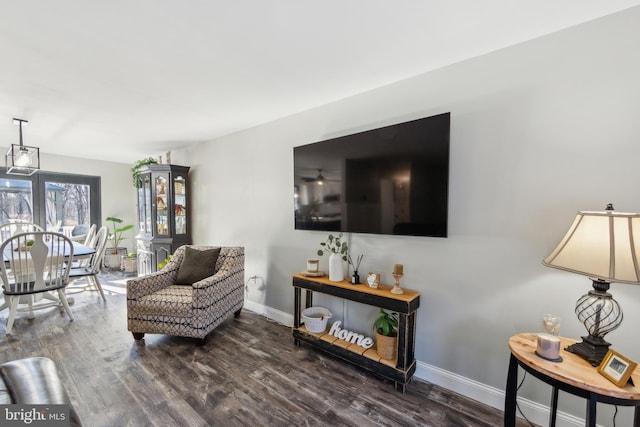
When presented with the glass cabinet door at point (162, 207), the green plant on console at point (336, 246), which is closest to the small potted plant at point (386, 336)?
the green plant on console at point (336, 246)

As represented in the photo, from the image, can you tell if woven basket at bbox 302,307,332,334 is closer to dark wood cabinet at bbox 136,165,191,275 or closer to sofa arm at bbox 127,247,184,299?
sofa arm at bbox 127,247,184,299

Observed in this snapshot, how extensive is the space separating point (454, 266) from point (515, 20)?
1517 mm

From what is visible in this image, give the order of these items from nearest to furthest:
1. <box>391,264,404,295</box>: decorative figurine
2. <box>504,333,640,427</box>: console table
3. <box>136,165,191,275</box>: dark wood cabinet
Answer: <box>504,333,640,427</box>: console table < <box>391,264,404,295</box>: decorative figurine < <box>136,165,191,275</box>: dark wood cabinet

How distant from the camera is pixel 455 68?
1.80 m

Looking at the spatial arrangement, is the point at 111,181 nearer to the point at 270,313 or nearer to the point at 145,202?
the point at 145,202

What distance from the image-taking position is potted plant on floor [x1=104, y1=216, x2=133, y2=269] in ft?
17.1

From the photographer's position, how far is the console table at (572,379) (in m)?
0.94

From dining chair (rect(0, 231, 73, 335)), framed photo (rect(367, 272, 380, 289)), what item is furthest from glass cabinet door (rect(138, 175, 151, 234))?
framed photo (rect(367, 272, 380, 289))

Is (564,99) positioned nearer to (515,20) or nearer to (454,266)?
(515,20)

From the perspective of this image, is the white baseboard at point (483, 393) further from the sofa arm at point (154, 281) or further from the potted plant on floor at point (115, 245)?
the potted plant on floor at point (115, 245)

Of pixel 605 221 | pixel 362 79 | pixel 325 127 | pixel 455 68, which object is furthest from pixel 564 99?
pixel 325 127

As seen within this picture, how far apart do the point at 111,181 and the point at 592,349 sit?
7.35 meters

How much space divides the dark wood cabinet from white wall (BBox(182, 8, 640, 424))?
3013 mm

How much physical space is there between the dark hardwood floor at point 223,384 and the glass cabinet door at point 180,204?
1.67 m
